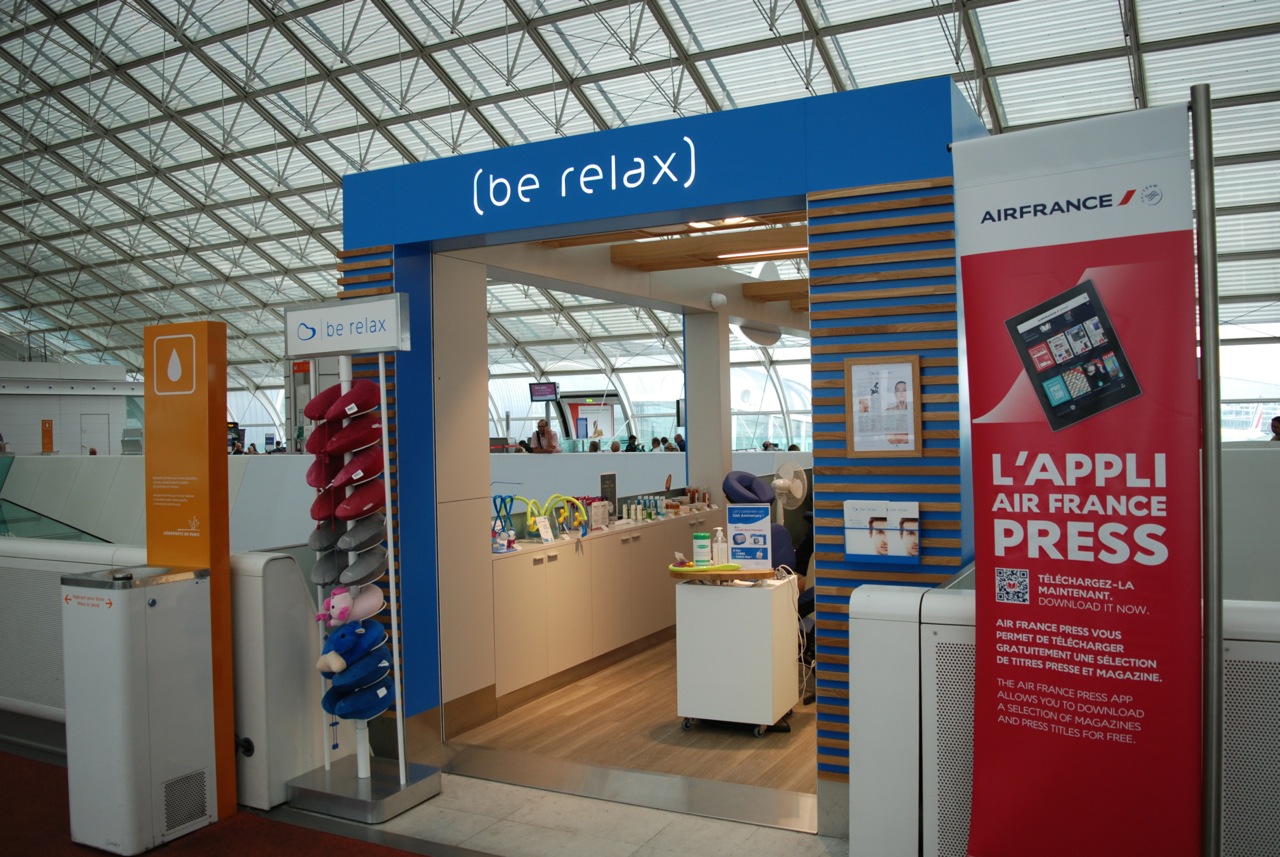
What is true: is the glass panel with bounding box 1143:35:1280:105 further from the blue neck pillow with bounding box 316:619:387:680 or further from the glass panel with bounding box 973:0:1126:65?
the blue neck pillow with bounding box 316:619:387:680

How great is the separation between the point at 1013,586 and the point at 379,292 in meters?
3.80

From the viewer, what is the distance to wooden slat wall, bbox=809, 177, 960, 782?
157 inches

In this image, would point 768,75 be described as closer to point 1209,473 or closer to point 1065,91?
point 1065,91

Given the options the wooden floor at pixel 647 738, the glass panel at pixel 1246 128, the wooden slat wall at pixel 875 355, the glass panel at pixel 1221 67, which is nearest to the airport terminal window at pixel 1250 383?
the glass panel at pixel 1246 128

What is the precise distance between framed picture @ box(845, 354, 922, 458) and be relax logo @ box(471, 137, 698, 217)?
1189mm

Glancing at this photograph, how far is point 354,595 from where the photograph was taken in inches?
177

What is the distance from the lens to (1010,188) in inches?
96.8

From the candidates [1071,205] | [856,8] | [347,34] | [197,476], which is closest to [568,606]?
[197,476]

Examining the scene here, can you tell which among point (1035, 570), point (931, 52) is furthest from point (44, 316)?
point (1035, 570)

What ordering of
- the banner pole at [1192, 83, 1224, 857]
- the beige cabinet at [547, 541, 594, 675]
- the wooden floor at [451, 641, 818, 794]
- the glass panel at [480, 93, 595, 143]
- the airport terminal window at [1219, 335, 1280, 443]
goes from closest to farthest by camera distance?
the banner pole at [1192, 83, 1224, 857] → the wooden floor at [451, 641, 818, 794] → the beige cabinet at [547, 541, 594, 675] → the glass panel at [480, 93, 595, 143] → the airport terminal window at [1219, 335, 1280, 443]

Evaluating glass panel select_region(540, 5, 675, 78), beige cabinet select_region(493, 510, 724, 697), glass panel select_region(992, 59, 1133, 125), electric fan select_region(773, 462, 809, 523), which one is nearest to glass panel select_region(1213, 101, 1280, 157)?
glass panel select_region(992, 59, 1133, 125)

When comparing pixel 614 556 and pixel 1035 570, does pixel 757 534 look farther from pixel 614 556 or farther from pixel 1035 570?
pixel 1035 570

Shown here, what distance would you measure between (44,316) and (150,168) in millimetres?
16086

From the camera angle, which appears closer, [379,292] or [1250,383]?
[379,292]
